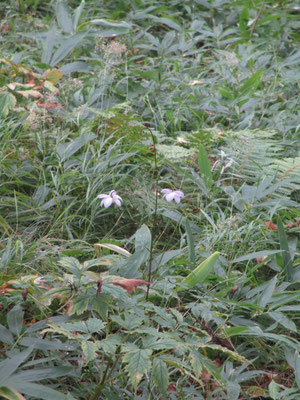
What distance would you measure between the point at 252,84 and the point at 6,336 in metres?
2.33

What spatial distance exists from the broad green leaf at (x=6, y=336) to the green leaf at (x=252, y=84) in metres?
2.24

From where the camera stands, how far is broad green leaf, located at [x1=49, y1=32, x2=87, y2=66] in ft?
11.1

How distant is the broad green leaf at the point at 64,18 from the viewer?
3681 mm

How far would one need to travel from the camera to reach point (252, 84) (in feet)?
10.9

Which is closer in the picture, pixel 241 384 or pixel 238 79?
pixel 241 384

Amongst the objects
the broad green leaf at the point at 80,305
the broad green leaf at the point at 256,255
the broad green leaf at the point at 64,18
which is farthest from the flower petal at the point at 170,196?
the broad green leaf at the point at 64,18

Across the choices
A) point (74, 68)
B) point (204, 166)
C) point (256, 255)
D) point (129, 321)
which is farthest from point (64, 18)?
point (129, 321)

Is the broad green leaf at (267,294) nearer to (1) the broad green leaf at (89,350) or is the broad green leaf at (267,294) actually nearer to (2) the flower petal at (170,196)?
(2) the flower petal at (170,196)

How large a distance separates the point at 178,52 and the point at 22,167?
1919 millimetres

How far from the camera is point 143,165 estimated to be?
8.68 ft

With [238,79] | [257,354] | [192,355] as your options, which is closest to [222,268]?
[257,354]

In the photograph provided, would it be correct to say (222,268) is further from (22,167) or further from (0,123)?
(0,123)

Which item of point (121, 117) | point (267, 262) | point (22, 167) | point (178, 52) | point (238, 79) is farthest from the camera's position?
point (178, 52)

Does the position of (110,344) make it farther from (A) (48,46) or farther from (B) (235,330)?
(A) (48,46)
